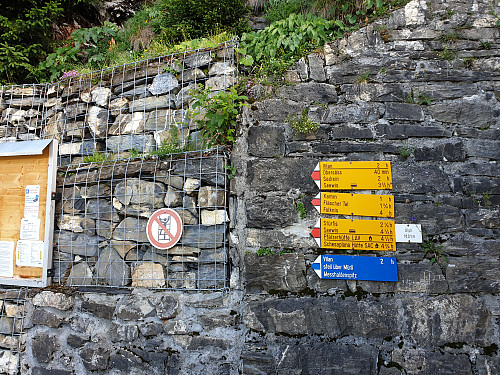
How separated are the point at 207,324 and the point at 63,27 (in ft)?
16.8

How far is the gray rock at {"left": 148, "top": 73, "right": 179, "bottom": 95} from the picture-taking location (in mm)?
A: 3557

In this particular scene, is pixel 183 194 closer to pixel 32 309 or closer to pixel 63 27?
pixel 32 309

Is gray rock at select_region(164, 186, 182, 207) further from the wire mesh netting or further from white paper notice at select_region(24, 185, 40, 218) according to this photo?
the wire mesh netting

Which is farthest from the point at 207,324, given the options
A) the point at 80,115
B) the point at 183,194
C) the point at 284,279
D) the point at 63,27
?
the point at 63,27

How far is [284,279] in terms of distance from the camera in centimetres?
290

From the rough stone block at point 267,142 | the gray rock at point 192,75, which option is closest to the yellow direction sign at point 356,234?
the rough stone block at point 267,142

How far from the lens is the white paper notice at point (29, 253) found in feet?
11.0

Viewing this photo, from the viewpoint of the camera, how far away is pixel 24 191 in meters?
3.49

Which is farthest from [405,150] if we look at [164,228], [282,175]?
[164,228]

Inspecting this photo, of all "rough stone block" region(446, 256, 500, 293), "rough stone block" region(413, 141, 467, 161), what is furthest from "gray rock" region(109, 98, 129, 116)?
"rough stone block" region(446, 256, 500, 293)

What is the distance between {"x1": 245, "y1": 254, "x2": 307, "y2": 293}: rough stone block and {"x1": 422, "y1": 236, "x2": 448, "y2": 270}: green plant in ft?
3.52

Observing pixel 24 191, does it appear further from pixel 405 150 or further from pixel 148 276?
pixel 405 150

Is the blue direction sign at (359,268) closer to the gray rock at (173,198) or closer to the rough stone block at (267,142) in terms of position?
the rough stone block at (267,142)

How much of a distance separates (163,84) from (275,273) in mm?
2341
